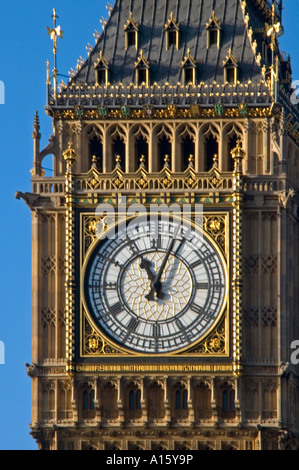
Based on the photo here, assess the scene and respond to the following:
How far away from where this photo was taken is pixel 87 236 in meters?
84.5

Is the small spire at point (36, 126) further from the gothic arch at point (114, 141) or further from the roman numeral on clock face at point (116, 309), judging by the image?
the roman numeral on clock face at point (116, 309)

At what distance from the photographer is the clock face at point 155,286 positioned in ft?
276

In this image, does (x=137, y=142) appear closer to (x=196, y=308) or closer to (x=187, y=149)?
(x=187, y=149)

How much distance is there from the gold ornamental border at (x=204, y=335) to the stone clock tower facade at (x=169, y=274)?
2 cm

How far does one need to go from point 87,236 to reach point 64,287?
1.17m

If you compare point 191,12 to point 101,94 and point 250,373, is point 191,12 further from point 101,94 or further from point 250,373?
point 250,373

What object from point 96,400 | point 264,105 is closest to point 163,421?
point 96,400

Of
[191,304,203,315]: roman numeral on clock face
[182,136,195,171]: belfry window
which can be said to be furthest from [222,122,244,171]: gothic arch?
[191,304,203,315]: roman numeral on clock face

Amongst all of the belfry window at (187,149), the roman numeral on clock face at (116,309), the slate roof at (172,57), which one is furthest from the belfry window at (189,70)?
the roman numeral on clock face at (116,309)

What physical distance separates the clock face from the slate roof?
2993 mm

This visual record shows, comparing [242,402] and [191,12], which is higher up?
[191,12]

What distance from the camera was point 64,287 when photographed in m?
84.7

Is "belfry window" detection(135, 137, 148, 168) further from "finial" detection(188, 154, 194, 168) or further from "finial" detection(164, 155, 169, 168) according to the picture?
"finial" detection(188, 154, 194, 168)

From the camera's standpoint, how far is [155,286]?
84.2 metres
